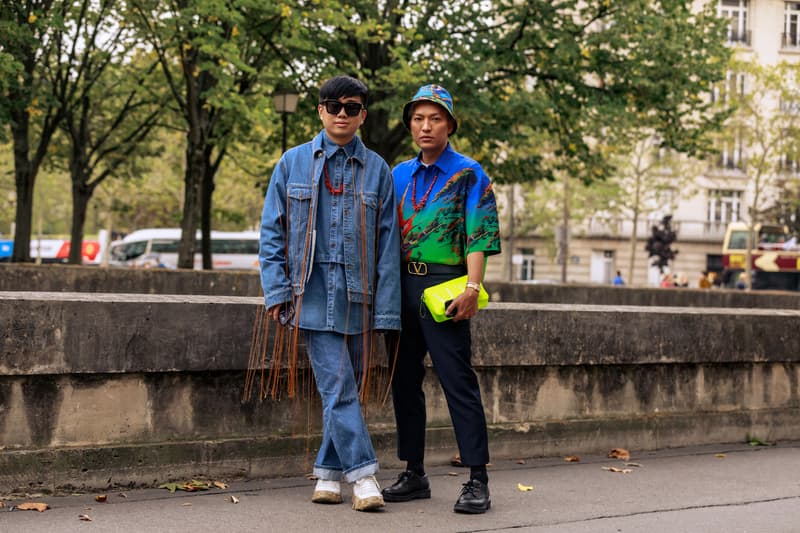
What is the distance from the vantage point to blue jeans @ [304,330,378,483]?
5258 millimetres

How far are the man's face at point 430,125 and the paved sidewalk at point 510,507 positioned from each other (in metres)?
1.80

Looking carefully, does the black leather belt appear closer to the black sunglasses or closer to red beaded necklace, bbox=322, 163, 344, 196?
red beaded necklace, bbox=322, 163, 344, 196

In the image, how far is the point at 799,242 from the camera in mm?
57969

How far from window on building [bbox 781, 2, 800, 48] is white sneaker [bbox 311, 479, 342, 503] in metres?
60.1

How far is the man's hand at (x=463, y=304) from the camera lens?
519 cm

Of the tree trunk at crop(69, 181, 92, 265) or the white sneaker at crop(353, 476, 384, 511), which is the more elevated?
the tree trunk at crop(69, 181, 92, 265)

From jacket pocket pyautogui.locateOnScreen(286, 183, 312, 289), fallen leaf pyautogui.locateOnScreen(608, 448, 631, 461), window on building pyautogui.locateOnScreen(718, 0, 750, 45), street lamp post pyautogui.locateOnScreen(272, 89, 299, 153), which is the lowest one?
fallen leaf pyautogui.locateOnScreen(608, 448, 631, 461)

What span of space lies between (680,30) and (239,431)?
62.0 feet

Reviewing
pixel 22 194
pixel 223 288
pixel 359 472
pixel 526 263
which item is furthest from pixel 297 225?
pixel 526 263

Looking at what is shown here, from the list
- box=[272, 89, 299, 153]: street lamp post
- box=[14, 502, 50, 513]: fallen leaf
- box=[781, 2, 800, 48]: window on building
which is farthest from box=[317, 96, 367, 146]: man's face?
box=[781, 2, 800, 48]: window on building

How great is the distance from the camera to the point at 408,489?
5582 mm

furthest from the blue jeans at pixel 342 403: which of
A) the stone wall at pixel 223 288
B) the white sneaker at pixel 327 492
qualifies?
the stone wall at pixel 223 288

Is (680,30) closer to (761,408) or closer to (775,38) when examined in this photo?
(761,408)

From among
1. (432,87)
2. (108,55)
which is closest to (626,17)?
(108,55)
